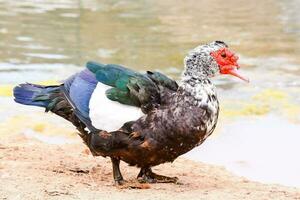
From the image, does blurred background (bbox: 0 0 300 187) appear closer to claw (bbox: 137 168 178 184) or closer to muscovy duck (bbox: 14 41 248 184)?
claw (bbox: 137 168 178 184)

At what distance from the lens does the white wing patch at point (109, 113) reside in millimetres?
5711

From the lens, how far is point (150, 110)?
225 inches

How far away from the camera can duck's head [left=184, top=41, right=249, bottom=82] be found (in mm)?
5824

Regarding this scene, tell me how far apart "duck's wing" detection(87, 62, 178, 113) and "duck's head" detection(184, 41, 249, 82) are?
0.83ft

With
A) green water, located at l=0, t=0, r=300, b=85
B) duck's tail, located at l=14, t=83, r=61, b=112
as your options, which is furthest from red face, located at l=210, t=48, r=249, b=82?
green water, located at l=0, t=0, r=300, b=85

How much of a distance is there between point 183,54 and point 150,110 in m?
9.33

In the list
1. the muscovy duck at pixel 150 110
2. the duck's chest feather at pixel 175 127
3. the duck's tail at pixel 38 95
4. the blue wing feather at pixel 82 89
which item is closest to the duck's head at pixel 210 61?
the muscovy duck at pixel 150 110

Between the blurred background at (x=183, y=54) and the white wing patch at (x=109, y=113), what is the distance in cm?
244

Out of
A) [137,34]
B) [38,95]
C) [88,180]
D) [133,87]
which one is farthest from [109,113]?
[137,34]

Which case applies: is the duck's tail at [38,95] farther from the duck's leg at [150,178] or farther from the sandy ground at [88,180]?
the duck's leg at [150,178]

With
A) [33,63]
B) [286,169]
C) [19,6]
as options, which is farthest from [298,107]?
[19,6]

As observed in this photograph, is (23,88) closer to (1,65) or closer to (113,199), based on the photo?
(113,199)

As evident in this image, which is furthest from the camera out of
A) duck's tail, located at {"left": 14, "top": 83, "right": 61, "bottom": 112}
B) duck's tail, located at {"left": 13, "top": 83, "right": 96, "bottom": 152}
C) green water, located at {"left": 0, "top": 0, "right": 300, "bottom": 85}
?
green water, located at {"left": 0, "top": 0, "right": 300, "bottom": 85}

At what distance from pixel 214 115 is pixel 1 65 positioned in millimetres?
8121
